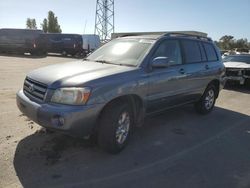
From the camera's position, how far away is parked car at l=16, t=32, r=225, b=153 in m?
4.30

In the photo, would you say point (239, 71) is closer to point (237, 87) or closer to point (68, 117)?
point (237, 87)

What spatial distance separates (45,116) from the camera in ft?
14.1

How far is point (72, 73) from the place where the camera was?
15.3ft

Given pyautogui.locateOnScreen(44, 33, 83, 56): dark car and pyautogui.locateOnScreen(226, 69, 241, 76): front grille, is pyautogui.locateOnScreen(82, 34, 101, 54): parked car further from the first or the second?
pyautogui.locateOnScreen(226, 69, 241, 76): front grille

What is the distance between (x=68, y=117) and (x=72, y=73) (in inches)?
30.8

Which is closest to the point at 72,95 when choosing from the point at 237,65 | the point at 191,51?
the point at 191,51

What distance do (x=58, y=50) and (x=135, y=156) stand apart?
26.2m

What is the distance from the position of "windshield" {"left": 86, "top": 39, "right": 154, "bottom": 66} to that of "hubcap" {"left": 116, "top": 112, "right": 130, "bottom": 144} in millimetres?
915

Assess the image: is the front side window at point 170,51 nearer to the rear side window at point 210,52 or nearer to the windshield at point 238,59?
the rear side window at point 210,52

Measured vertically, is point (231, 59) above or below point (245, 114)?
above

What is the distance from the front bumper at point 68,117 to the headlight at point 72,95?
71 mm

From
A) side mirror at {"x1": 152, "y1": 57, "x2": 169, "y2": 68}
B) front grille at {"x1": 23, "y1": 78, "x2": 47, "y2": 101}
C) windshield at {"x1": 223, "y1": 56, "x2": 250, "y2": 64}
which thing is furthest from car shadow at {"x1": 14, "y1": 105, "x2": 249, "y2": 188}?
windshield at {"x1": 223, "y1": 56, "x2": 250, "y2": 64}

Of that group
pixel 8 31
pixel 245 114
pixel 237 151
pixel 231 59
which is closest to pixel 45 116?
pixel 237 151

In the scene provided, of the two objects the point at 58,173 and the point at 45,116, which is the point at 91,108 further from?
the point at 58,173
